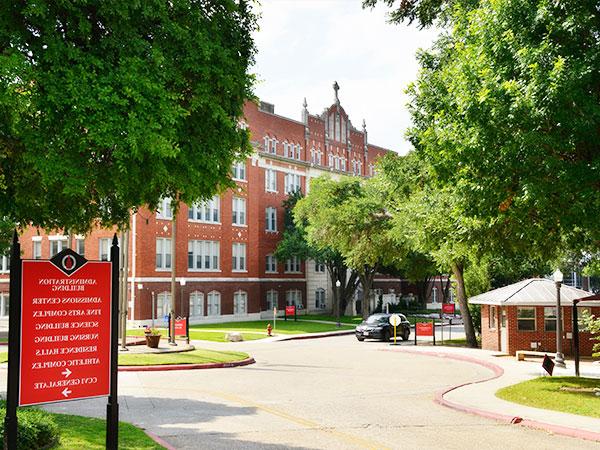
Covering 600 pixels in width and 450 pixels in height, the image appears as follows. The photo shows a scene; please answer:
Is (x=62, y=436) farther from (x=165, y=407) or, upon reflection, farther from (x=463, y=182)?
(x=463, y=182)

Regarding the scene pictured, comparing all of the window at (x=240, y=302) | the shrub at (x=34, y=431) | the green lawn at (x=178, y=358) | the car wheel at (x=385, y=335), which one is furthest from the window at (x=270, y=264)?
the shrub at (x=34, y=431)

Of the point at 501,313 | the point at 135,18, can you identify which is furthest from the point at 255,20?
the point at 501,313

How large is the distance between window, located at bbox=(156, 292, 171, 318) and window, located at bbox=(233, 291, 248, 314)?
24.8 ft

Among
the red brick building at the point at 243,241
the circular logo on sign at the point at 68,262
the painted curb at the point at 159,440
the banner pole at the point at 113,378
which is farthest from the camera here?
the red brick building at the point at 243,241

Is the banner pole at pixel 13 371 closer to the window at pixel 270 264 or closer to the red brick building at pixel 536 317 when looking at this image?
the red brick building at pixel 536 317

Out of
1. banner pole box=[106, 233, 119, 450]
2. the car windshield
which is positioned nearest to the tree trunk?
the car windshield

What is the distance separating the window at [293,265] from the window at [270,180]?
6875 mm

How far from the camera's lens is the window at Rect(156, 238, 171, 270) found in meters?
48.5

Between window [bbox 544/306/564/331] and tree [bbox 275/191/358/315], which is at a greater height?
tree [bbox 275/191/358/315]

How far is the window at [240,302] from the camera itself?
181 ft

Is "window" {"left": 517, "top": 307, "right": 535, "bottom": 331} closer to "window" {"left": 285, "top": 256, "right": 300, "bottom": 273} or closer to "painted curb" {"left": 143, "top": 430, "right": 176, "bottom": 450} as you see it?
"painted curb" {"left": 143, "top": 430, "right": 176, "bottom": 450}

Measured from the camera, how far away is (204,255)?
171 feet

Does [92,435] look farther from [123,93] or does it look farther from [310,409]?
[123,93]

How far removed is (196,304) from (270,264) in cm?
1061
